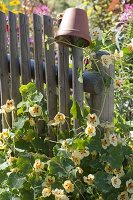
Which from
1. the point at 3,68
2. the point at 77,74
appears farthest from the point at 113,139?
the point at 3,68

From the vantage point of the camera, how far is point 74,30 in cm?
231

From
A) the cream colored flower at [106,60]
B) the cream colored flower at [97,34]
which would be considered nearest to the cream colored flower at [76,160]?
the cream colored flower at [106,60]

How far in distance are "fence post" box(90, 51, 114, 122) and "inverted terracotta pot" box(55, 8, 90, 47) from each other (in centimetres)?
12

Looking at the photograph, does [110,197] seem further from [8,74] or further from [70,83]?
[8,74]

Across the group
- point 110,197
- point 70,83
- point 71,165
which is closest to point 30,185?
point 71,165

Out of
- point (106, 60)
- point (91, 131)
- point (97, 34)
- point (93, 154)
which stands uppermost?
point (97, 34)

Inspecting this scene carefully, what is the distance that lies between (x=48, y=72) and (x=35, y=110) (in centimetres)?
24

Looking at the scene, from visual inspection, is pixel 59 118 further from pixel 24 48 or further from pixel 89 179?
pixel 24 48

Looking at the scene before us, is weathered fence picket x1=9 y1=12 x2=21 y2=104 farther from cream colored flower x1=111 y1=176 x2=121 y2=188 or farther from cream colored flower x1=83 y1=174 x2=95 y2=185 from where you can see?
cream colored flower x1=111 y1=176 x2=121 y2=188

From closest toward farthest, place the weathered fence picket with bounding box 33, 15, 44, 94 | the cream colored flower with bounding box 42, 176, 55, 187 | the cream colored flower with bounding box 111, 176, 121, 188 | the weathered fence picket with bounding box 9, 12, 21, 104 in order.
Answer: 1. the cream colored flower with bounding box 111, 176, 121, 188
2. the cream colored flower with bounding box 42, 176, 55, 187
3. the weathered fence picket with bounding box 33, 15, 44, 94
4. the weathered fence picket with bounding box 9, 12, 21, 104

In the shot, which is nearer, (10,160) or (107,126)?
(107,126)

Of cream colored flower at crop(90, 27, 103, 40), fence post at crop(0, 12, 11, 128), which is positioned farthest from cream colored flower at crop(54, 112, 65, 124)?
fence post at crop(0, 12, 11, 128)

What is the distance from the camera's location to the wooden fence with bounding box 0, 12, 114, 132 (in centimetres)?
239

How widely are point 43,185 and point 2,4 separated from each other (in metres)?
3.28
